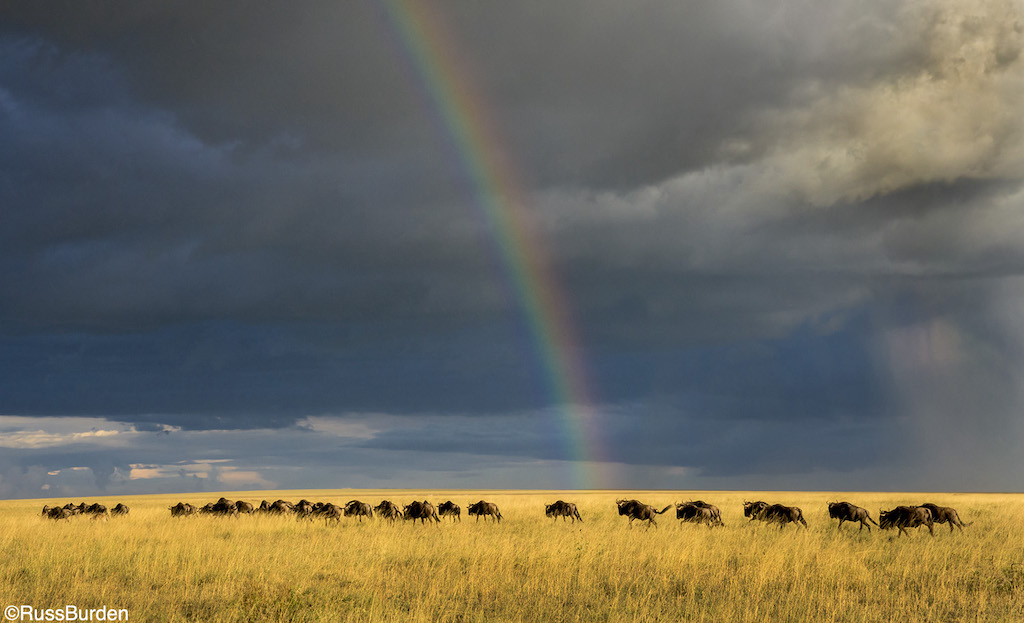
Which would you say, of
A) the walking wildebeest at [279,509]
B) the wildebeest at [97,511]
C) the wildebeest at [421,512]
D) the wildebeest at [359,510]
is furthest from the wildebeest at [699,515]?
the wildebeest at [97,511]

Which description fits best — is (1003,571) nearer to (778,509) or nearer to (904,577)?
(904,577)

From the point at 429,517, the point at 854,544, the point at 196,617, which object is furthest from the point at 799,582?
the point at 429,517

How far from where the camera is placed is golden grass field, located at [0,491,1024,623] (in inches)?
492

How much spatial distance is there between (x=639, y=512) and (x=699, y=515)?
103 inches

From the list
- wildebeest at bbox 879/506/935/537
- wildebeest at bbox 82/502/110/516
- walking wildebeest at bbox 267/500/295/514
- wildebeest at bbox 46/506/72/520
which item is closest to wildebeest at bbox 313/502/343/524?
walking wildebeest at bbox 267/500/295/514

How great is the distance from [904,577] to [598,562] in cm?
679

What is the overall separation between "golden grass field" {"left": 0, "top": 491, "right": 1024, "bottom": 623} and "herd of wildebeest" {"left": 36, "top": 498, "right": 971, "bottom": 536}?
167 cm

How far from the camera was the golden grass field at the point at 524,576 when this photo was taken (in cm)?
1251

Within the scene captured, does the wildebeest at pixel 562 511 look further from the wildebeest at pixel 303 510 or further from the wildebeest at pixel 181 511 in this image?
the wildebeest at pixel 181 511

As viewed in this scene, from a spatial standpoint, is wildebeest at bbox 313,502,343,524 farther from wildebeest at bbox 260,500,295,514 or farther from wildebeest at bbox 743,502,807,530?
wildebeest at bbox 743,502,807,530

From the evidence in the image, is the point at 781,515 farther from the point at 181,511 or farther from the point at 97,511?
the point at 97,511

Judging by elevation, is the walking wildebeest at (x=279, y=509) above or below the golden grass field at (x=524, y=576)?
below

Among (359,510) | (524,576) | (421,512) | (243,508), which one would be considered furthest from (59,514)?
(524,576)

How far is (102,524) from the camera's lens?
108ft
